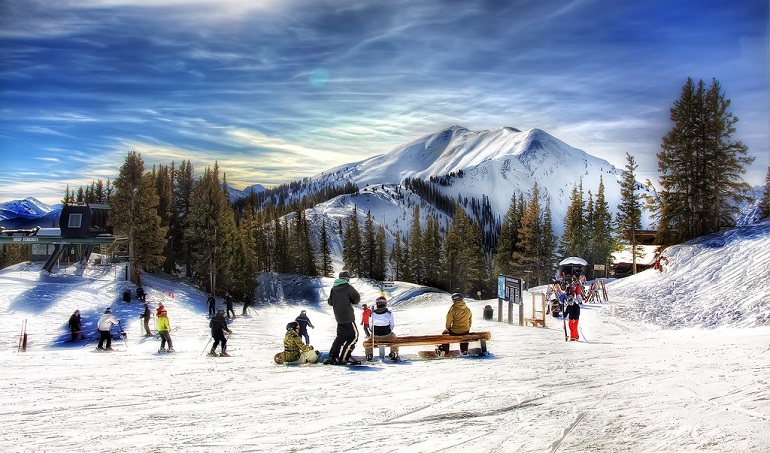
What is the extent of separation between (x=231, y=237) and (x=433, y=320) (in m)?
31.6

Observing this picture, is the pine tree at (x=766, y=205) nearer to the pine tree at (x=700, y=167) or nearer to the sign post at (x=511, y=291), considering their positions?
the pine tree at (x=700, y=167)

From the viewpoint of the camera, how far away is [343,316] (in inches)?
504

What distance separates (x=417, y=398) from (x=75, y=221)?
1581 inches

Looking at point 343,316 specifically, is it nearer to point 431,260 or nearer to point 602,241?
point 602,241

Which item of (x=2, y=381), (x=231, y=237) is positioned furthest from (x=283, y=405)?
(x=231, y=237)

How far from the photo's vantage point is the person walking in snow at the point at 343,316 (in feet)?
41.1

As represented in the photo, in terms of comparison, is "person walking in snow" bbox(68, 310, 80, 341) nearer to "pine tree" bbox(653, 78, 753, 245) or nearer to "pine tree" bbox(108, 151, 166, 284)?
"pine tree" bbox(108, 151, 166, 284)

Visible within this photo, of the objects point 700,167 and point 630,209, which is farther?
point 630,209

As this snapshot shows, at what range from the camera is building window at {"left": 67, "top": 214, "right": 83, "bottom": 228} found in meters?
40.3

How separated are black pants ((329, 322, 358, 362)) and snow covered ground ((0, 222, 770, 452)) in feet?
2.19

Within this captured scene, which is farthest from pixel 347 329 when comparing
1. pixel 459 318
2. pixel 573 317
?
pixel 573 317

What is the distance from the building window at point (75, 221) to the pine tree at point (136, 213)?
2.34 m

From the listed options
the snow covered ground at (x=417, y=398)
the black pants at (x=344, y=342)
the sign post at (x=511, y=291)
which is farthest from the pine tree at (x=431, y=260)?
the black pants at (x=344, y=342)

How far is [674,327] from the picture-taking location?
23.1 metres
